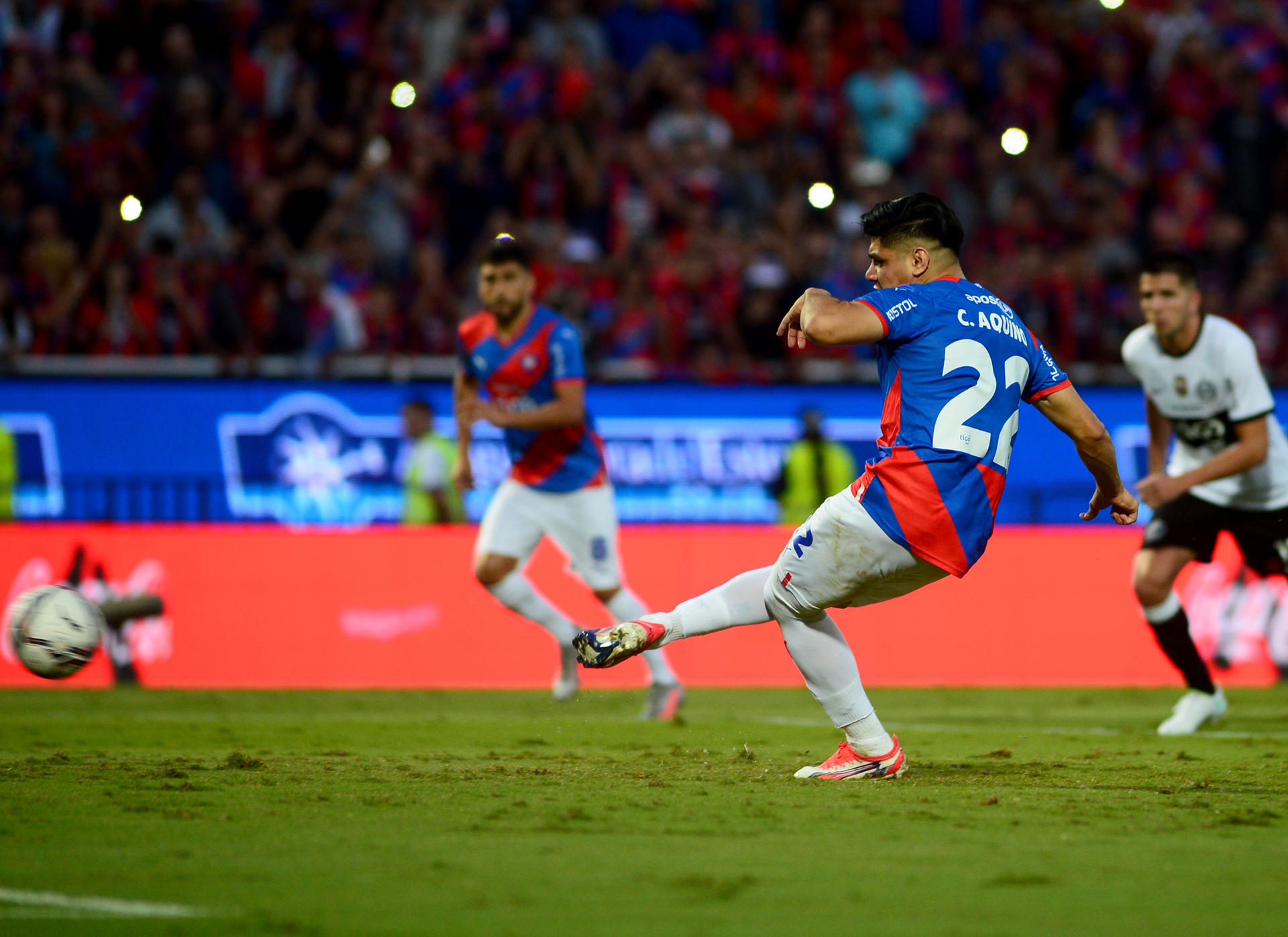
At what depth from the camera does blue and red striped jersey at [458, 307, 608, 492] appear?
10.4 metres

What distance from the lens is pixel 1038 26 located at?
21.4 metres

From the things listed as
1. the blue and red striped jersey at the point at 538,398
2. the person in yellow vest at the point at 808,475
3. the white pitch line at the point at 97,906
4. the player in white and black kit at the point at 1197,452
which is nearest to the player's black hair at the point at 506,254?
the blue and red striped jersey at the point at 538,398

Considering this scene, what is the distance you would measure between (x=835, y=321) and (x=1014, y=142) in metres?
14.6

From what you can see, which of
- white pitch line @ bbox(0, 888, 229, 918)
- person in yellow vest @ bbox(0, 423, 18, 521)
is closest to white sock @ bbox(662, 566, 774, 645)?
white pitch line @ bbox(0, 888, 229, 918)

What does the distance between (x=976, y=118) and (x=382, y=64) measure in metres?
7.43

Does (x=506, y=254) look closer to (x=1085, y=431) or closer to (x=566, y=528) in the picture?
(x=566, y=528)

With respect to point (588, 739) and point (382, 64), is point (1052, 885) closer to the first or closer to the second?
point (588, 739)

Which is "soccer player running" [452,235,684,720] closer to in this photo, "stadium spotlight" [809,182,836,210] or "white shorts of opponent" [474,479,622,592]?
"white shorts of opponent" [474,479,622,592]

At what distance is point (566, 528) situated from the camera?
10406 mm

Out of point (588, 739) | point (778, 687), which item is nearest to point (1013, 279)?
point (778, 687)

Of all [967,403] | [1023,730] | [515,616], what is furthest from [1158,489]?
[515,616]

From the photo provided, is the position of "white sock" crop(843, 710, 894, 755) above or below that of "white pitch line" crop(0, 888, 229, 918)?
below

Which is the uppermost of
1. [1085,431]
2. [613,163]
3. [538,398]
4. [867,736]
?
[613,163]

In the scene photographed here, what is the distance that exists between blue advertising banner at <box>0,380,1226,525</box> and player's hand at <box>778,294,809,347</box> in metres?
8.66
